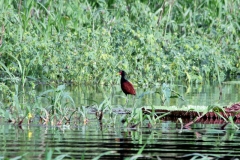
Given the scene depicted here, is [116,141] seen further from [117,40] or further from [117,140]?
[117,40]

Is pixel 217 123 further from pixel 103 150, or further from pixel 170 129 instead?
pixel 103 150

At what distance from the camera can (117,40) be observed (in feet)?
76.3

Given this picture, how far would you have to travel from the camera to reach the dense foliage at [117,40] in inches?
834

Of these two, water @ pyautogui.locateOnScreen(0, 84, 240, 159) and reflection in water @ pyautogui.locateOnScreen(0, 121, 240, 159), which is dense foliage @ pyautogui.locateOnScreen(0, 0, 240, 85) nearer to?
water @ pyautogui.locateOnScreen(0, 84, 240, 159)

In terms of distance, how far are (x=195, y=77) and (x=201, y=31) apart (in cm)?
315

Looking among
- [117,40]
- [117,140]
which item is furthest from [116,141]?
[117,40]

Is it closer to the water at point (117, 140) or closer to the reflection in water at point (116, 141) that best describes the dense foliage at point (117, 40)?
the water at point (117, 140)

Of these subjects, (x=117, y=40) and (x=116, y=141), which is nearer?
(x=116, y=141)

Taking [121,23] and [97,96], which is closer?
[97,96]

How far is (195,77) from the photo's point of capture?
22750 mm

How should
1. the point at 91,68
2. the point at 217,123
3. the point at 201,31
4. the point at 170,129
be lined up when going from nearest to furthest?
the point at 170,129 → the point at 217,123 → the point at 91,68 → the point at 201,31

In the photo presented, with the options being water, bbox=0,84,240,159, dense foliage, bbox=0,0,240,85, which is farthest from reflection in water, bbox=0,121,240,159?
dense foliage, bbox=0,0,240,85

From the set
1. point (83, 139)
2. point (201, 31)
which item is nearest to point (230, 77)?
point (201, 31)

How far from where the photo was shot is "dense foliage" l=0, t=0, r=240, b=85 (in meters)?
21.2
